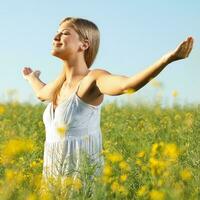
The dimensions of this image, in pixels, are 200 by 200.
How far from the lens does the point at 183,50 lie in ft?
9.89

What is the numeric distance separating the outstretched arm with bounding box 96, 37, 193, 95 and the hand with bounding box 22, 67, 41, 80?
1369mm

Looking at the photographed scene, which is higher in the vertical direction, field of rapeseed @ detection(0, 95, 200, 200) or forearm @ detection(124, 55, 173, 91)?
forearm @ detection(124, 55, 173, 91)

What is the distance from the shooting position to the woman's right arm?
4168 millimetres

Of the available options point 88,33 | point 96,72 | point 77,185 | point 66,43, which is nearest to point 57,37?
point 66,43

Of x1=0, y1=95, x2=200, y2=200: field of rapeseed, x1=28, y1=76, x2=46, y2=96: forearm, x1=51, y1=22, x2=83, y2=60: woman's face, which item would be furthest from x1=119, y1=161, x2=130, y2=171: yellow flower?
x1=28, y1=76, x2=46, y2=96: forearm

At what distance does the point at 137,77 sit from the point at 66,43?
798 mm

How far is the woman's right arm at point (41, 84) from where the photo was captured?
417 centimetres

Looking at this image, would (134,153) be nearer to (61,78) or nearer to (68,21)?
(61,78)

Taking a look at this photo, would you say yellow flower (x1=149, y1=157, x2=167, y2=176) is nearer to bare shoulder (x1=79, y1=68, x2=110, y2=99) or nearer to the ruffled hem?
the ruffled hem

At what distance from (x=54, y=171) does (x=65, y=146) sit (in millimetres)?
177

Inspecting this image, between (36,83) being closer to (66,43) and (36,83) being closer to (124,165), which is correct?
(66,43)

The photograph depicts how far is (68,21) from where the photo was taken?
158 inches

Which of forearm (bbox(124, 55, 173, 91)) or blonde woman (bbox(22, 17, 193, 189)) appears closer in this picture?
forearm (bbox(124, 55, 173, 91))

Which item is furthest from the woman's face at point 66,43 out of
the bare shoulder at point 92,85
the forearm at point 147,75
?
the forearm at point 147,75
